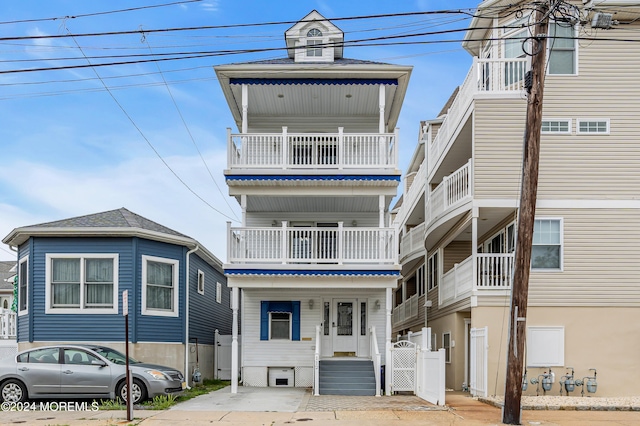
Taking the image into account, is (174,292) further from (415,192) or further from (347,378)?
(415,192)

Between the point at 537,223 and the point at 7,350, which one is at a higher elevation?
the point at 537,223

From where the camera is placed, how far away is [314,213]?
78.1 ft

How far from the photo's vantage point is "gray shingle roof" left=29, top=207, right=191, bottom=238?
827 inches

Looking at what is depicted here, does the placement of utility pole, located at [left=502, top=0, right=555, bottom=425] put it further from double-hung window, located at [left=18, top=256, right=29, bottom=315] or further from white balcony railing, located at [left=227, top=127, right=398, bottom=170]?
double-hung window, located at [left=18, top=256, right=29, bottom=315]

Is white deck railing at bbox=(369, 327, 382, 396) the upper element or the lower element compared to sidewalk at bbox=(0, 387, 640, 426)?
upper

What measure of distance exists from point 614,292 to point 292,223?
1028 cm

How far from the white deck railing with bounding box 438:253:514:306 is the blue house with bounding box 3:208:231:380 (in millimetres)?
8545

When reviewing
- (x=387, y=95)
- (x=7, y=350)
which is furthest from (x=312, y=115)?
(x=7, y=350)

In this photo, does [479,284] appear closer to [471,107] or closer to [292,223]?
[471,107]

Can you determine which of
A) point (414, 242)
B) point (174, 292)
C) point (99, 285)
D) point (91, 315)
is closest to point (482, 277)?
point (414, 242)

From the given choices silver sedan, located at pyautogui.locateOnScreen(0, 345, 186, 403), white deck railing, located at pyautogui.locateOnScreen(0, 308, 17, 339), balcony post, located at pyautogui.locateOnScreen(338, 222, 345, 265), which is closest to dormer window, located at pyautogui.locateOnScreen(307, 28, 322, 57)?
balcony post, located at pyautogui.locateOnScreen(338, 222, 345, 265)

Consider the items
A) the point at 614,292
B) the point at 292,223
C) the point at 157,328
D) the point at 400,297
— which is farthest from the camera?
the point at 400,297

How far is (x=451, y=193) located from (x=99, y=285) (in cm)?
1087

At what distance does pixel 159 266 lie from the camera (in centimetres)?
2170
